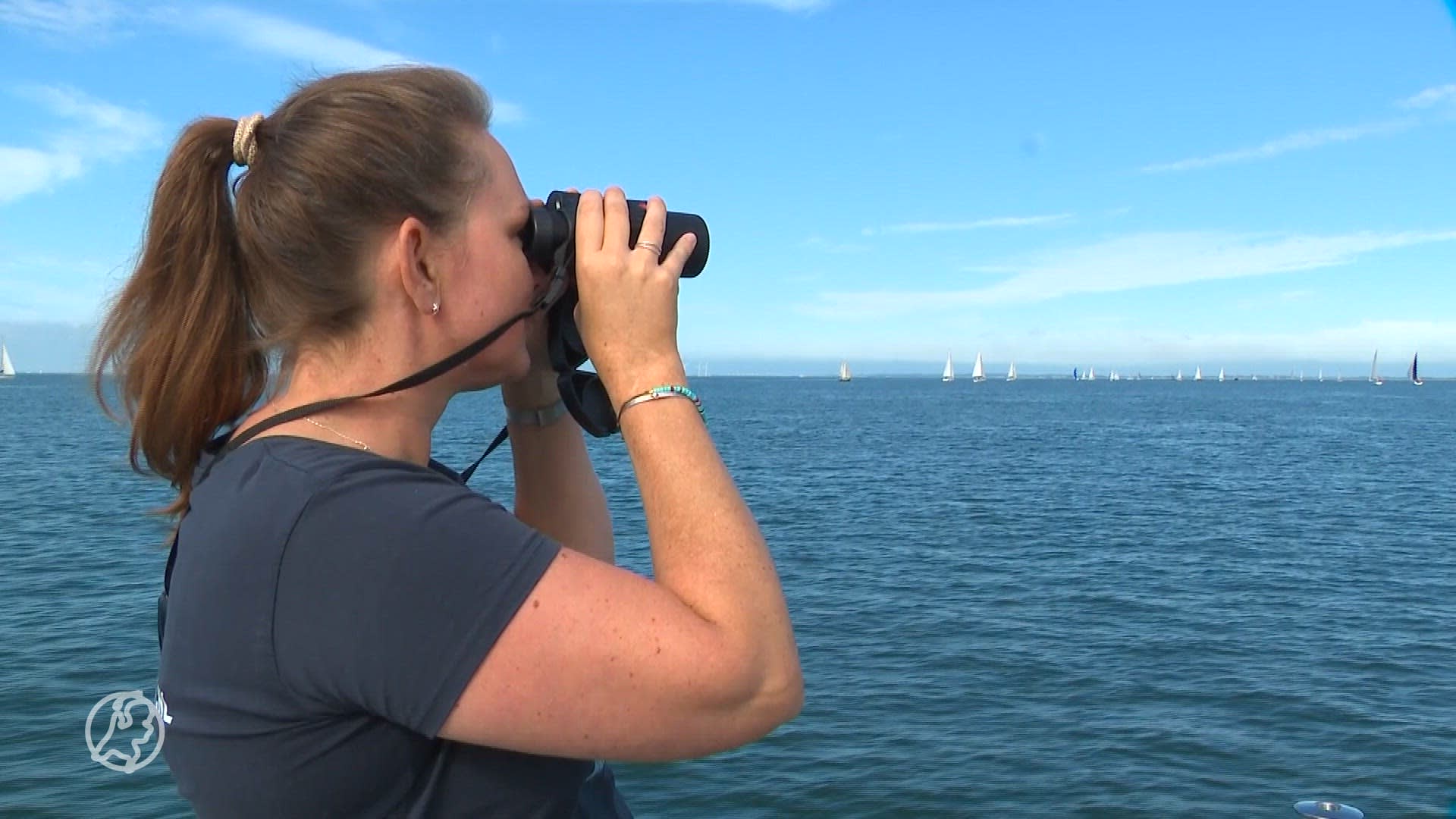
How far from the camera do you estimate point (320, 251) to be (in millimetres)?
1378

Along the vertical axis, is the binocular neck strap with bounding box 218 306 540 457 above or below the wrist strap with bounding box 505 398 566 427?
above

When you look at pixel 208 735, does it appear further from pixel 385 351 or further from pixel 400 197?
pixel 400 197

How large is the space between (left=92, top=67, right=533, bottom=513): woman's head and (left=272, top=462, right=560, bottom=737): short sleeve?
11.6 inches

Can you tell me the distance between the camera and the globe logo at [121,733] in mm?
10523

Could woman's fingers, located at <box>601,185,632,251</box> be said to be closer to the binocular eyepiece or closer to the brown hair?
the binocular eyepiece

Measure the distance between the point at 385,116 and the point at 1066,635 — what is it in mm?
15635

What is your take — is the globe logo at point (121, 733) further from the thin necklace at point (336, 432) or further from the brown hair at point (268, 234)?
the thin necklace at point (336, 432)

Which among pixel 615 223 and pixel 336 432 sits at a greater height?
pixel 615 223

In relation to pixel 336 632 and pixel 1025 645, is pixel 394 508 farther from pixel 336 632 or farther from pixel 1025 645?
pixel 1025 645

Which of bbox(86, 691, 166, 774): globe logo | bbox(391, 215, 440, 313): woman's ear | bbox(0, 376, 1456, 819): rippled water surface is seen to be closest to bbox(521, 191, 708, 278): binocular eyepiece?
bbox(391, 215, 440, 313): woman's ear

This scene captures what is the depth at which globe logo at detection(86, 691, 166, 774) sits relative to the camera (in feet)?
34.5

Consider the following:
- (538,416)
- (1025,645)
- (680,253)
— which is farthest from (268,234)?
(1025,645)

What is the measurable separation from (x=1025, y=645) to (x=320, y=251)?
586 inches

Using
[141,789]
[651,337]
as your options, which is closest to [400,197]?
[651,337]
